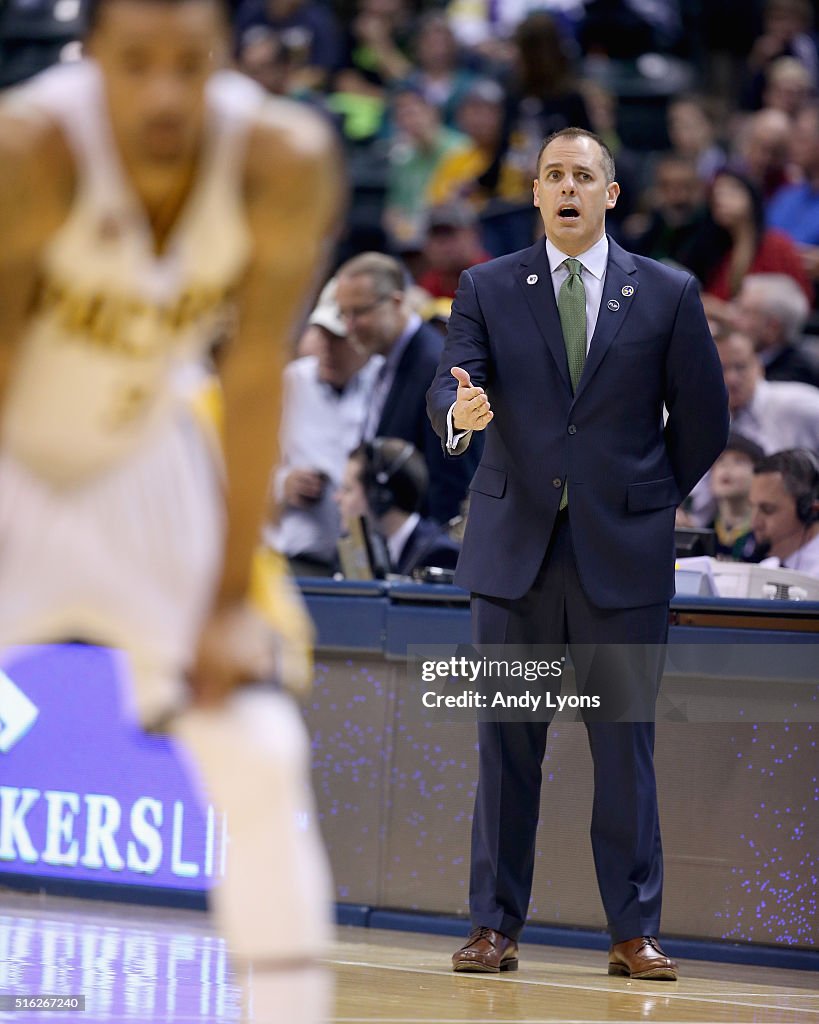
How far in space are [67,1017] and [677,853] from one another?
2134 mm

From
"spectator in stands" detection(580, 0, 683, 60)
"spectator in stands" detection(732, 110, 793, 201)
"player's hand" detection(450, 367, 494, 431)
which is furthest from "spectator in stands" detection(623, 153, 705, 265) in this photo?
"player's hand" detection(450, 367, 494, 431)

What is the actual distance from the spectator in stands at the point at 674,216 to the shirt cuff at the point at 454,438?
439cm

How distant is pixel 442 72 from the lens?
11.8 m

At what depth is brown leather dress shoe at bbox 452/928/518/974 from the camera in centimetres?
491

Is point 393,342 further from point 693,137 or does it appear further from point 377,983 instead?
point 693,137

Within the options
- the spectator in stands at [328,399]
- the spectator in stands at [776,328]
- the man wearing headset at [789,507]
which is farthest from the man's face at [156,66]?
the spectator in stands at [776,328]

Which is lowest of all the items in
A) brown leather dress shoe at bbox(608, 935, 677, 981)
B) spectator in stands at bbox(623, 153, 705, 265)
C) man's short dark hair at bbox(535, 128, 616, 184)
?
brown leather dress shoe at bbox(608, 935, 677, 981)

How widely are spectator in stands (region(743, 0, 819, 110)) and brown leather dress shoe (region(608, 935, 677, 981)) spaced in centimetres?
719

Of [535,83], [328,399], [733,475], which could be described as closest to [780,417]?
[733,475]

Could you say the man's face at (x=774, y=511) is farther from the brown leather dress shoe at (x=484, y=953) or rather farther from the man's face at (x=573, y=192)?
the brown leather dress shoe at (x=484, y=953)

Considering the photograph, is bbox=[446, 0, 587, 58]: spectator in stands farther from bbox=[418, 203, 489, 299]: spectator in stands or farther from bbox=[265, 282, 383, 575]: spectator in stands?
bbox=[265, 282, 383, 575]: spectator in stands

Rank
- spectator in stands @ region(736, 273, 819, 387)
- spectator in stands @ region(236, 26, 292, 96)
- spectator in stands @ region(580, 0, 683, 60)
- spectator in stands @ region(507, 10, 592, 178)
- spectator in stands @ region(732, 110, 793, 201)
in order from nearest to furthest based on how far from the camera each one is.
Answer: spectator in stands @ region(736, 273, 819, 387)
spectator in stands @ region(732, 110, 793, 201)
spectator in stands @ region(507, 10, 592, 178)
spectator in stands @ region(236, 26, 292, 96)
spectator in stands @ region(580, 0, 683, 60)

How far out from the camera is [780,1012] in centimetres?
456

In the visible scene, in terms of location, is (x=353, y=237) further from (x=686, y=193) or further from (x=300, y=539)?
(x=300, y=539)
